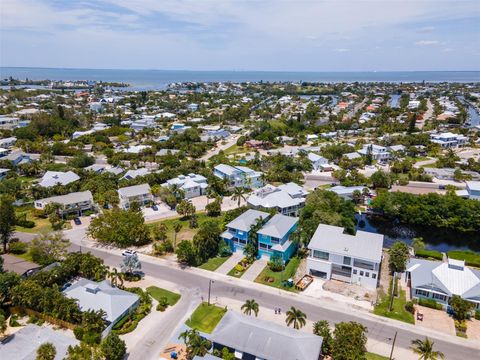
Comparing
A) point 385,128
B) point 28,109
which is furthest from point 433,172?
point 28,109

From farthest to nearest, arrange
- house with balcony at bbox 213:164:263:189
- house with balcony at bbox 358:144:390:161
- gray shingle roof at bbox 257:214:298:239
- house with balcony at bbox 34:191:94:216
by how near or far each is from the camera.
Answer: house with balcony at bbox 358:144:390:161, house with balcony at bbox 213:164:263:189, house with balcony at bbox 34:191:94:216, gray shingle roof at bbox 257:214:298:239

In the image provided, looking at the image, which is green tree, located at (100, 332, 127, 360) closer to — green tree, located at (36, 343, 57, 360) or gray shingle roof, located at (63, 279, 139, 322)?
green tree, located at (36, 343, 57, 360)

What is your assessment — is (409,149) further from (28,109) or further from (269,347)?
(28,109)

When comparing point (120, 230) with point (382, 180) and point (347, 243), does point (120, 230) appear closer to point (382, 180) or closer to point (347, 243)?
point (347, 243)

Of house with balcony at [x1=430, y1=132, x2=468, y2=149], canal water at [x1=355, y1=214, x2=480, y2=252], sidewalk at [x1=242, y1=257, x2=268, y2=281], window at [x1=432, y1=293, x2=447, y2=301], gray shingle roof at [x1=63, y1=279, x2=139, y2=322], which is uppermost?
house with balcony at [x1=430, y1=132, x2=468, y2=149]

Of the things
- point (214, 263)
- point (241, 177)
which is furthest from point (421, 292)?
point (241, 177)

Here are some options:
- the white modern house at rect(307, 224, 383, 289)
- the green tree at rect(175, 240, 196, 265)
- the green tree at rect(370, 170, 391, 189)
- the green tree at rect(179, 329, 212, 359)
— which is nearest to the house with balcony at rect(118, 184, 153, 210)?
the green tree at rect(175, 240, 196, 265)

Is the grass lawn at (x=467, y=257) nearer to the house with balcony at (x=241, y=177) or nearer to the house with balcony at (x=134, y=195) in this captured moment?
the house with balcony at (x=241, y=177)
